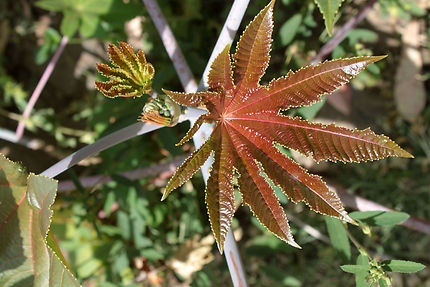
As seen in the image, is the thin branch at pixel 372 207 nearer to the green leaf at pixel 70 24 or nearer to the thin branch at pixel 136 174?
the thin branch at pixel 136 174

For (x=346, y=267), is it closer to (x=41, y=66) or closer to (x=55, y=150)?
(x=55, y=150)

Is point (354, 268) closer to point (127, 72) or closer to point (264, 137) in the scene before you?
point (264, 137)

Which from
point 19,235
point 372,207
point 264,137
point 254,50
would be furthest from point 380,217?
point 19,235

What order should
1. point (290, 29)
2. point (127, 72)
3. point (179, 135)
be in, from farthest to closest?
point (179, 135) < point (290, 29) < point (127, 72)

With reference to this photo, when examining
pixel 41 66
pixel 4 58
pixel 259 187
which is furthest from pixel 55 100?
pixel 259 187

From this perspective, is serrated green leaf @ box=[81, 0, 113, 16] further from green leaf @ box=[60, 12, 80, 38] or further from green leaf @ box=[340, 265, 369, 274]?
green leaf @ box=[340, 265, 369, 274]

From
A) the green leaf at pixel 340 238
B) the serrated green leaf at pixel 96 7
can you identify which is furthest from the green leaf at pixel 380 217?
the serrated green leaf at pixel 96 7
